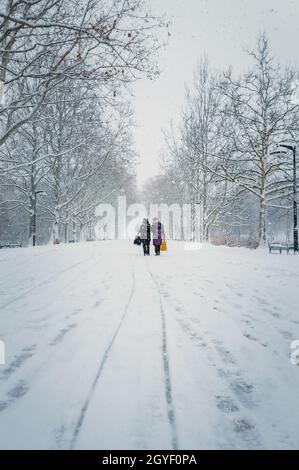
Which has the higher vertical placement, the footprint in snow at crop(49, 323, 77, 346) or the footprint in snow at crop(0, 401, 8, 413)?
the footprint in snow at crop(49, 323, 77, 346)

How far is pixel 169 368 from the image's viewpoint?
3018 millimetres

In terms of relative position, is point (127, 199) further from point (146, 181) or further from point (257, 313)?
point (257, 313)

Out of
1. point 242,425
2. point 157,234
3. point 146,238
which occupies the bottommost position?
point 242,425

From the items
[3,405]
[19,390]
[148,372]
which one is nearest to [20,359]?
[19,390]

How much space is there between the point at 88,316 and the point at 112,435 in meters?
2.70

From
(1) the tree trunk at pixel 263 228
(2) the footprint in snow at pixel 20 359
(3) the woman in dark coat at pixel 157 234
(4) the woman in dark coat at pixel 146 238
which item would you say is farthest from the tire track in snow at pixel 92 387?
(1) the tree trunk at pixel 263 228

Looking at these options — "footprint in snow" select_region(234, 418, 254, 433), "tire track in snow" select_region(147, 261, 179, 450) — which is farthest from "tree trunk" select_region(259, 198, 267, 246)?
"footprint in snow" select_region(234, 418, 254, 433)

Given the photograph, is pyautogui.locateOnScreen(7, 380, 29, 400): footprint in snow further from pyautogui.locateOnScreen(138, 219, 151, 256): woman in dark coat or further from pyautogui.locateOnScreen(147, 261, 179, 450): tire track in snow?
pyautogui.locateOnScreen(138, 219, 151, 256): woman in dark coat

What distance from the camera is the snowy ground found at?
82.4 inches

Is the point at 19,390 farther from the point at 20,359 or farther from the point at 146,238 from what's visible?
the point at 146,238

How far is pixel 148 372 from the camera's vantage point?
2920 millimetres

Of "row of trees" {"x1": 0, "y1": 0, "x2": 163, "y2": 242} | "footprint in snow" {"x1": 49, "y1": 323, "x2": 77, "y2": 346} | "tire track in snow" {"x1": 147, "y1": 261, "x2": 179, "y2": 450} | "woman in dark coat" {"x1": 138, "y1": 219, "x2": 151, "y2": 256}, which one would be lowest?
"tire track in snow" {"x1": 147, "y1": 261, "x2": 179, "y2": 450}
